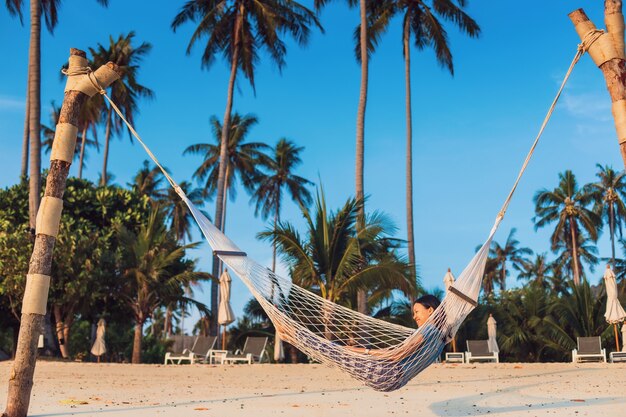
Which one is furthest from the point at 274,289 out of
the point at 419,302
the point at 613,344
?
the point at 613,344

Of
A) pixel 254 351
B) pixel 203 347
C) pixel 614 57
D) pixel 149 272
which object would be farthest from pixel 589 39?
pixel 149 272

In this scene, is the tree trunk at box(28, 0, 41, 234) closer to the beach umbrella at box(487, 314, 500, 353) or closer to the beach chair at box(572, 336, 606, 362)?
the beach umbrella at box(487, 314, 500, 353)

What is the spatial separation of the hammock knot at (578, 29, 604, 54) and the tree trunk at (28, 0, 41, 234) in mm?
10977

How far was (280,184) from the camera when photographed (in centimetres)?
3253

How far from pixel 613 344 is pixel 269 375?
8.52m

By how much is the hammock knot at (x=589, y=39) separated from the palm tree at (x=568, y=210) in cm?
2904

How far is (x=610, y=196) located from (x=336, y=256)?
81.8ft

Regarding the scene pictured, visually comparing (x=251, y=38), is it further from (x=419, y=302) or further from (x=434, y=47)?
(x=419, y=302)

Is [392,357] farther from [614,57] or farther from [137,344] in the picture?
[137,344]

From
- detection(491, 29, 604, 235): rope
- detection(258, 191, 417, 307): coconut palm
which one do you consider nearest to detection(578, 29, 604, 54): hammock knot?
detection(491, 29, 604, 235): rope

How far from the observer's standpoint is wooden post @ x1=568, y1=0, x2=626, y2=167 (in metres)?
4.43

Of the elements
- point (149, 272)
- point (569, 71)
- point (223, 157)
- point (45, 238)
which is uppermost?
point (223, 157)

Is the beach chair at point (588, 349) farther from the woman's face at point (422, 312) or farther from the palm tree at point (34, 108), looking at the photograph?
the palm tree at point (34, 108)

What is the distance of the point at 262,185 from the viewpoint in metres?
32.4
